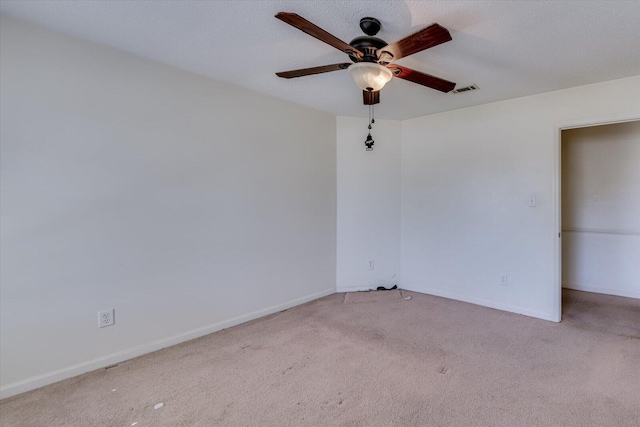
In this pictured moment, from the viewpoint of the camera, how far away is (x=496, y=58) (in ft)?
7.52

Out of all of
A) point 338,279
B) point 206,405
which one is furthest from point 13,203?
point 338,279

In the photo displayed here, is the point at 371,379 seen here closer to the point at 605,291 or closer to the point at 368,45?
the point at 368,45

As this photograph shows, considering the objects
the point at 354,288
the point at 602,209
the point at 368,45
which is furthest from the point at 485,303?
the point at 368,45

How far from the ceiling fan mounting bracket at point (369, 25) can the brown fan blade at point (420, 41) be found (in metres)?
0.20

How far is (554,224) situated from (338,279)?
2.34 metres

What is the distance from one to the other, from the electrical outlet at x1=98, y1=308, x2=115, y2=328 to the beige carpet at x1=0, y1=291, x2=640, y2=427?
31 centimetres

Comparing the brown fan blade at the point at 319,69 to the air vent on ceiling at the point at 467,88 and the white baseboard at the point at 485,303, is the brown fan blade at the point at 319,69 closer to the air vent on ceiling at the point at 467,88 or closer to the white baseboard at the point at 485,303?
the air vent on ceiling at the point at 467,88

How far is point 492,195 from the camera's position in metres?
3.40

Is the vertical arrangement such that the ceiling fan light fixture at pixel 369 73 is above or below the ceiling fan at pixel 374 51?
below

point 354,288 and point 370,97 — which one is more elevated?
point 370,97

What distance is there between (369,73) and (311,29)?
46 centimetres

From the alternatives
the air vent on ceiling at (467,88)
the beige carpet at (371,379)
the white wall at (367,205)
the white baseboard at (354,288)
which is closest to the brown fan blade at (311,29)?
the air vent on ceiling at (467,88)

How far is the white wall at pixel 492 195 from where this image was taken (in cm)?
301

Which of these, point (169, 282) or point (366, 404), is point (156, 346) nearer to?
point (169, 282)
